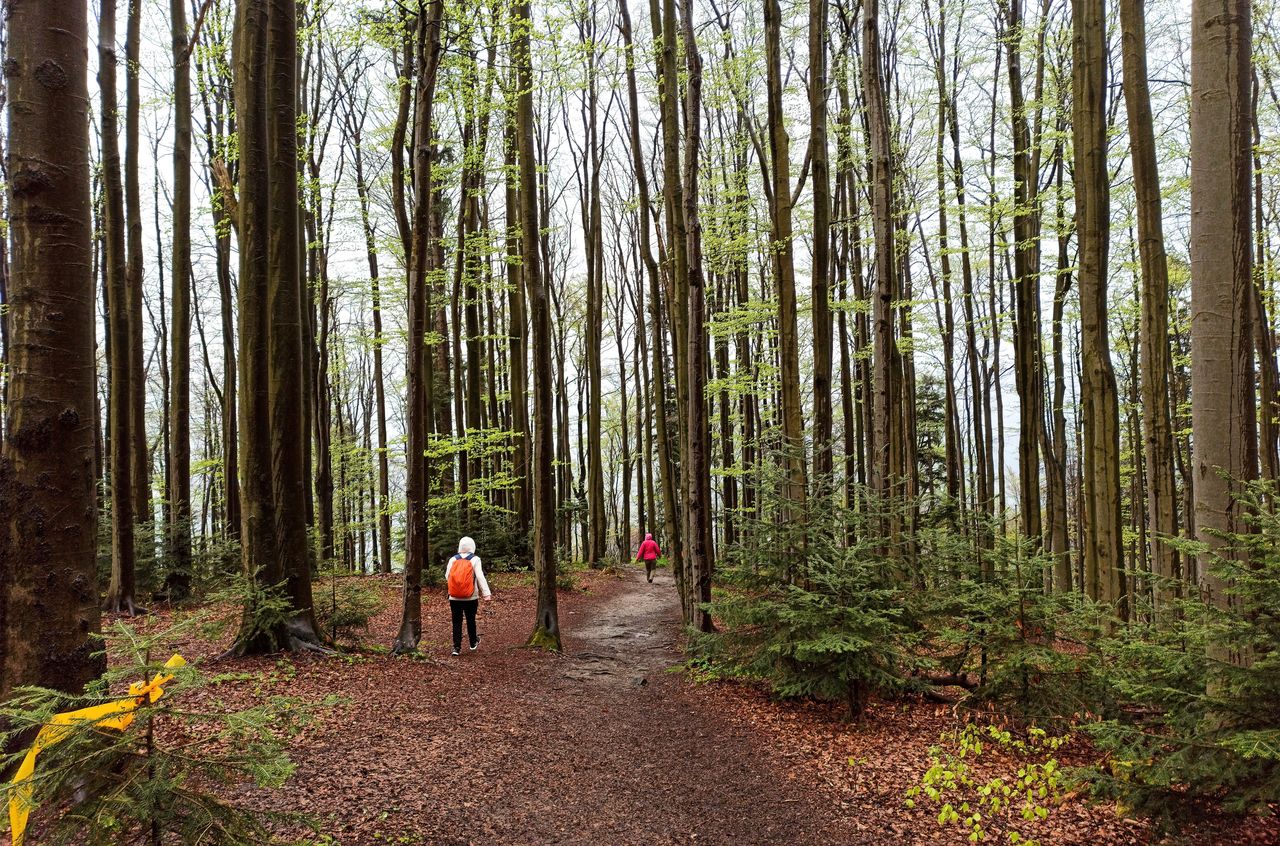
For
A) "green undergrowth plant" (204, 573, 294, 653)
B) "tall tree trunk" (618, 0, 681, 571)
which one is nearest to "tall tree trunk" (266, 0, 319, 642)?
"green undergrowth plant" (204, 573, 294, 653)

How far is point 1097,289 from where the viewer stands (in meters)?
7.78

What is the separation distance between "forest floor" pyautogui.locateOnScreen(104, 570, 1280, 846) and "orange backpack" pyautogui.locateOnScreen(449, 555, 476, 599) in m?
0.87

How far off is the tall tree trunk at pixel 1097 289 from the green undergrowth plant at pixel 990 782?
321cm

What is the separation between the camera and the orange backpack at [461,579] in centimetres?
919

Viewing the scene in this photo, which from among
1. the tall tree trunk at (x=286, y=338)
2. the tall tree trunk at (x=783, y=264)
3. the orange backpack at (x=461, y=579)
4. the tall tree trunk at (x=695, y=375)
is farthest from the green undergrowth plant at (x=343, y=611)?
the tall tree trunk at (x=783, y=264)

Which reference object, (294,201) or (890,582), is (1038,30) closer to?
(890,582)

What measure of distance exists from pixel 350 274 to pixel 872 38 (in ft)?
70.8

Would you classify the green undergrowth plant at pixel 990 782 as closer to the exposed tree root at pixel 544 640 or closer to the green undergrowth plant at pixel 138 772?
the green undergrowth plant at pixel 138 772

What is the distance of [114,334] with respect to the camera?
31.4 ft

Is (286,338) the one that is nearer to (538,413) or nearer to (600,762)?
(538,413)

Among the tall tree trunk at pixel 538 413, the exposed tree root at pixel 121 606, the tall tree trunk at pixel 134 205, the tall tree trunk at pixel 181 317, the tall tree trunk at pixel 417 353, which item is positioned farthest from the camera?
the tall tree trunk at pixel 181 317

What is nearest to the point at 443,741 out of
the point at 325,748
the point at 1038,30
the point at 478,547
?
the point at 325,748

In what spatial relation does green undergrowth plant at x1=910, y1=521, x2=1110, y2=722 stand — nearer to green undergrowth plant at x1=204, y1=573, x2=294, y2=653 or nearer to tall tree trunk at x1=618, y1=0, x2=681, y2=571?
green undergrowth plant at x1=204, y1=573, x2=294, y2=653

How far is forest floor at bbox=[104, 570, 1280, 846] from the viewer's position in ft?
13.7
